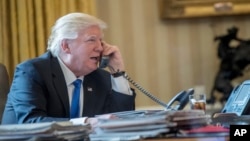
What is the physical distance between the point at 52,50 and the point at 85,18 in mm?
252

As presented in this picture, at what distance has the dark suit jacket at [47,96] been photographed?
2037 millimetres

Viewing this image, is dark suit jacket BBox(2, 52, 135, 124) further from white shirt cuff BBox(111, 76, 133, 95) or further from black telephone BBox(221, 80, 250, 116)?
black telephone BBox(221, 80, 250, 116)

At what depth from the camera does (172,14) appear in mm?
3824

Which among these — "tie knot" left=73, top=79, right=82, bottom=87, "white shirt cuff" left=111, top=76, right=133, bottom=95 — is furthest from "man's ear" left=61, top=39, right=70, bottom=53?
"white shirt cuff" left=111, top=76, right=133, bottom=95

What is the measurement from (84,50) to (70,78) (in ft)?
0.51

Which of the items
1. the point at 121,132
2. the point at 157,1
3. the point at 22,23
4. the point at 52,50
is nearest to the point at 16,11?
the point at 22,23

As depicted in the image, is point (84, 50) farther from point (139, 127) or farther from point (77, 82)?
point (139, 127)

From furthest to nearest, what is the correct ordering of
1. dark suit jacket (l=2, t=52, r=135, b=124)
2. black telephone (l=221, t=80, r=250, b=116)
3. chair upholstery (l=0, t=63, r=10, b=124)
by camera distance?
1. chair upholstery (l=0, t=63, r=10, b=124)
2. dark suit jacket (l=2, t=52, r=135, b=124)
3. black telephone (l=221, t=80, r=250, b=116)

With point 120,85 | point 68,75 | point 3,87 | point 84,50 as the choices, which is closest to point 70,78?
point 68,75

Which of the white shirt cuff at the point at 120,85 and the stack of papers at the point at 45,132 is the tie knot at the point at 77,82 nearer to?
the white shirt cuff at the point at 120,85

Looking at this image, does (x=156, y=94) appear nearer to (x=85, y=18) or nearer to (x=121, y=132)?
(x=85, y=18)

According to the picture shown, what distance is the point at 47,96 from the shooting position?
2.17 meters

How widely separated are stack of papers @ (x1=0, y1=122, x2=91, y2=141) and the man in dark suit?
63cm

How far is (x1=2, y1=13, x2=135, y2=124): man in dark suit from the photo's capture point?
2135 mm
